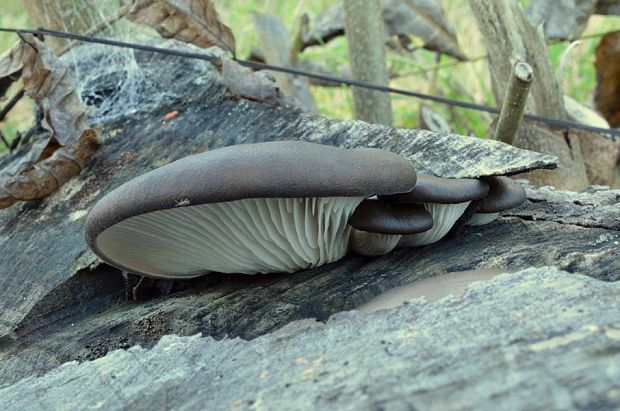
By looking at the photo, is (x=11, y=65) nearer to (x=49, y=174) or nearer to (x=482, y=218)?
(x=49, y=174)

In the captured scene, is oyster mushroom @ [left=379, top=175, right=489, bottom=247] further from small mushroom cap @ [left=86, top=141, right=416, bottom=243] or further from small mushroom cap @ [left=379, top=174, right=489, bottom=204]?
small mushroom cap @ [left=86, top=141, right=416, bottom=243]

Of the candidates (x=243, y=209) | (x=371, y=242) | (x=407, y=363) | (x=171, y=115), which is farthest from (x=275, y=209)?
(x=171, y=115)

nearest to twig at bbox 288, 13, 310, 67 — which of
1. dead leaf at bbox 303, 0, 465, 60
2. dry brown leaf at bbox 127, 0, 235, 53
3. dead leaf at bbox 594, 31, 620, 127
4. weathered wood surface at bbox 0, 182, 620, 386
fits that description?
Answer: dead leaf at bbox 303, 0, 465, 60

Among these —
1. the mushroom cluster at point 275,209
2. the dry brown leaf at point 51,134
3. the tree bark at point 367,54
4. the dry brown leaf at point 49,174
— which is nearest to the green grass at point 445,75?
the tree bark at point 367,54

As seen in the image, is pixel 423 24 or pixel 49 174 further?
pixel 423 24

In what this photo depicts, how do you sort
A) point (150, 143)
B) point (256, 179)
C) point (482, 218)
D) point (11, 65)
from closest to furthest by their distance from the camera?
point (256, 179) → point (482, 218) → point (150, 143) → point (11, 65)

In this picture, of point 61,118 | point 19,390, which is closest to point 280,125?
point 61,118
